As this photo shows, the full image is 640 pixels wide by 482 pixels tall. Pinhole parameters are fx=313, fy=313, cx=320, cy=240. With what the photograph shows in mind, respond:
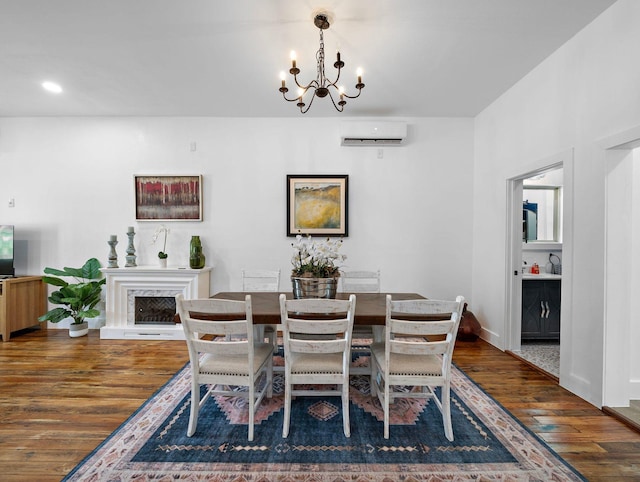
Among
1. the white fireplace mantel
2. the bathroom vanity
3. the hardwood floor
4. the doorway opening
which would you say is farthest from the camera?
the white fireplace mantel

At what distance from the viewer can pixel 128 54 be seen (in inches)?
113

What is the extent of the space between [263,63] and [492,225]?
10.5 feet

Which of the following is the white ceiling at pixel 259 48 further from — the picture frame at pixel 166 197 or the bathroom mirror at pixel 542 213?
the bathroom mirror at pixel 542 213

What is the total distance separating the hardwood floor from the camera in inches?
71.5

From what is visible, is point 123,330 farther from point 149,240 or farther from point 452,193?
point 452,193

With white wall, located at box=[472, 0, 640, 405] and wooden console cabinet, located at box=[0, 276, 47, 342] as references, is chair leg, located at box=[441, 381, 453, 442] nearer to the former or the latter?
white wall, located at box=[472, 0, 640, 405]

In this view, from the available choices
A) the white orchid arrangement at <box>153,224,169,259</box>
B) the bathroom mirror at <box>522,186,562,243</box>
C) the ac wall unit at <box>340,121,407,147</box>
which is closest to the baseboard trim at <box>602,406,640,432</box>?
the bathroom mirror at <box>522,186,562,243</box>

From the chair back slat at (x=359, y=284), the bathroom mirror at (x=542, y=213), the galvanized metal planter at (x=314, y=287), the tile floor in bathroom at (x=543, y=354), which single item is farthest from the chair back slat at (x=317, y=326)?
the bathroom mirror at (x=542, y=213)

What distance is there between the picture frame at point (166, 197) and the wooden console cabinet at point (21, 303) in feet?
5.24

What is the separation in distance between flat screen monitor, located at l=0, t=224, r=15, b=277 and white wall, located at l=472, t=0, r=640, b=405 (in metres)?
6.25

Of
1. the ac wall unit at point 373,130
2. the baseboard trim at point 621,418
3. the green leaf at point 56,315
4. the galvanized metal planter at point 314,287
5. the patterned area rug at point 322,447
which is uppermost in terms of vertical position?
the ac wall unit at point 373,130

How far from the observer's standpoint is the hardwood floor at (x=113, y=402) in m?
1.82

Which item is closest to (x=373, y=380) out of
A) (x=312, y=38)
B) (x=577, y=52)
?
(x=312, y=38)

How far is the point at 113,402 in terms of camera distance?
2.43 metres
